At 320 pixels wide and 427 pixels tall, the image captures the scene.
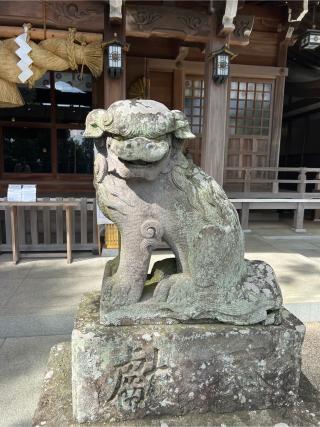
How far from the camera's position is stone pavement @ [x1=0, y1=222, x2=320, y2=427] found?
227 centimetres

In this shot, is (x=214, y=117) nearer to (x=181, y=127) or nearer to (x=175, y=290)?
(x=181, y=127)

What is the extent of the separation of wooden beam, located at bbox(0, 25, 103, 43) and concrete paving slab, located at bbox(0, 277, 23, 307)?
9.87ft

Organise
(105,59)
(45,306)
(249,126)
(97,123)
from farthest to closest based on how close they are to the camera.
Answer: (249,126) < (105,59) < (45,306) < (97,123)

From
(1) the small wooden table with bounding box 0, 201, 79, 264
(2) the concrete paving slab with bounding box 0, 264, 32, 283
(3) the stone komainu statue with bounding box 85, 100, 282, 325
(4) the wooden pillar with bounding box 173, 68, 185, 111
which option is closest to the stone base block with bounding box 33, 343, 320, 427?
(3) the stone komainu statue with bounding box 85, 100, 282, 325

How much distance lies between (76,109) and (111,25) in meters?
2.75

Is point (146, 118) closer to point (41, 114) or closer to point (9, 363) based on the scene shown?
point (9, 363)

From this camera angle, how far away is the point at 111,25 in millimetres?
4223

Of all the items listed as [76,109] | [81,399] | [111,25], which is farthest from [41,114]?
[81,399]

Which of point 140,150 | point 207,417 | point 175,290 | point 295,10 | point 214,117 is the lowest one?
point 207,417

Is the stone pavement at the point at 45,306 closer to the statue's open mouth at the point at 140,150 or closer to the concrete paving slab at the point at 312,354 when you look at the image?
the concrete paving slab at the point at 312,354

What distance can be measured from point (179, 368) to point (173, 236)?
1.81 ft

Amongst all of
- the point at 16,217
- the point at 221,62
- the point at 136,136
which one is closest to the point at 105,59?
the point at 221,62

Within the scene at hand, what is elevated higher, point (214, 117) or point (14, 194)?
point (214, 117)

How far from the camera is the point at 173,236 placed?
1476 mm
